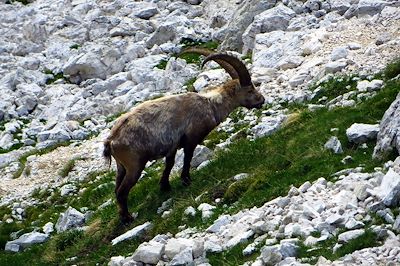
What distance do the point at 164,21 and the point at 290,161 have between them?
49.9ft

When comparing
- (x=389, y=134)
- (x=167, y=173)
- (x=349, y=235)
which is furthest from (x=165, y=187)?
(x=349, y=235)

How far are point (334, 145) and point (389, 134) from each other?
1.63m

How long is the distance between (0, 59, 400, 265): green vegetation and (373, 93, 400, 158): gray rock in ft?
0.84

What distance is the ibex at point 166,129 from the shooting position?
1585cm

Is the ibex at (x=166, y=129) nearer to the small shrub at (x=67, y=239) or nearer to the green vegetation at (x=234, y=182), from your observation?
the green vegetation at (x=234, y=182)

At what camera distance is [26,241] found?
1767 cm

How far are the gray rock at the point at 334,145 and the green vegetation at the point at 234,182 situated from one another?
0.10 m

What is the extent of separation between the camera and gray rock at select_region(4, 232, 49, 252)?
17.6 metres

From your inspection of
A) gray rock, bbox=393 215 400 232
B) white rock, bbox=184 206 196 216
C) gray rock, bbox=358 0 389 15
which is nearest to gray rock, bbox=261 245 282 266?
gray rock, bbox=393 215 400 232

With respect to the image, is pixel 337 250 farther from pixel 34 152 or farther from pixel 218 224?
pixel 34 152

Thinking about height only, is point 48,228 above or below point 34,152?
above

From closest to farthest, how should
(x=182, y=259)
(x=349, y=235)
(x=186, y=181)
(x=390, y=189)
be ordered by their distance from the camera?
(x=349, y=235) < (x=390, y=189) < (x=182, y=259) < (x=186, y=181)

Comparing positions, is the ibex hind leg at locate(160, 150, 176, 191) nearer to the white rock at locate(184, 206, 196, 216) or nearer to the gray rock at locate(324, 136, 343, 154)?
the white rock at locate(184, 206, 196, 216)

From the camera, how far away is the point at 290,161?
50.3ft
